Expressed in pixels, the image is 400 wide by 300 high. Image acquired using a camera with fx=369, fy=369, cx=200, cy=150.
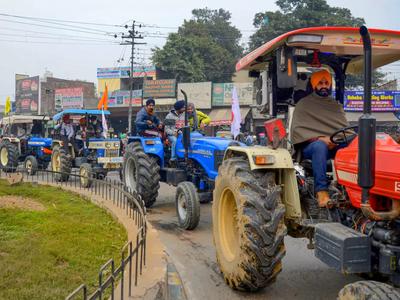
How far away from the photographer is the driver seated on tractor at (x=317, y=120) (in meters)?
3.91

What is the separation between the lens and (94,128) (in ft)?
41.9

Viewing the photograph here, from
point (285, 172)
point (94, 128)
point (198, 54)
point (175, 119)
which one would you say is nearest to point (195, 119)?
point (175, 119)

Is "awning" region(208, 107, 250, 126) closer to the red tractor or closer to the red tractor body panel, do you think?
the red tractor

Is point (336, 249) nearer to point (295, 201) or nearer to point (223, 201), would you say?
point (295, 201)

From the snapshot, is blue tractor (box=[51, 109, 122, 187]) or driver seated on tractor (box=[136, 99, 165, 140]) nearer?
driver seated on tractor (box=[136, 99, 165, 140])

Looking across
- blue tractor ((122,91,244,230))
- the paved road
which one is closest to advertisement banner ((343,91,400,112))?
blue tractor ((122,91,244,230))

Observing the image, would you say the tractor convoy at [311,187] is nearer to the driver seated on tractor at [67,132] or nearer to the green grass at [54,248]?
the green grass at [54,248]

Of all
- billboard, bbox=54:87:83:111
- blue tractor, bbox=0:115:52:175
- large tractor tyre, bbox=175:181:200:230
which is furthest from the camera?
billboard, bbox=54:87:83:111

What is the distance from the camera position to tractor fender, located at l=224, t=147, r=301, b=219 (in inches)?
148

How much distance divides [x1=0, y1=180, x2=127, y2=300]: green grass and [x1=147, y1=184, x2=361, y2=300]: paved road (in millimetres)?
885

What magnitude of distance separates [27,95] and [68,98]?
27.6 feet

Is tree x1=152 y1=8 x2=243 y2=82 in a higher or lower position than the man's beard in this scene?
higher

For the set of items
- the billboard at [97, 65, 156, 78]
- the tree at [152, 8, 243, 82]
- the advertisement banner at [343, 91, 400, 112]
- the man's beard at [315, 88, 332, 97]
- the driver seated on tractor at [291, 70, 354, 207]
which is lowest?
the driver seated on tractor at [291, 70, 354, 207]

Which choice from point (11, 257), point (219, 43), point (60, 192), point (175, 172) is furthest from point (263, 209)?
point (219, 43)
